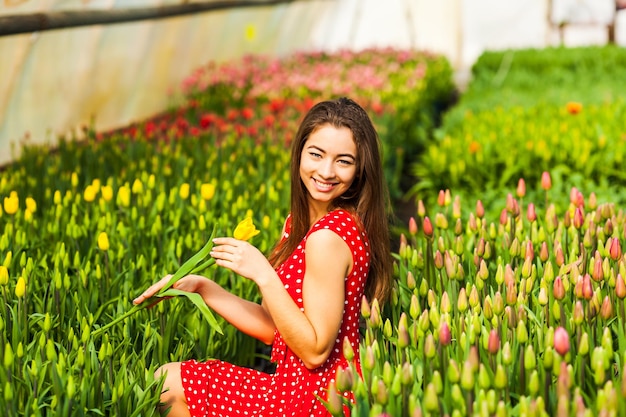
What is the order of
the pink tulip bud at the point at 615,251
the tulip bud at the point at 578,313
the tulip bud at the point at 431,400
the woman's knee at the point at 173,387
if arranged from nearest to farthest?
the tulip bud at the point at 431,400
the tulip bud at the point at 578,313
the woman's knee at the point at 173,387
the pink tulip bud at the point at 615,251

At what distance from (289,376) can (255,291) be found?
0.77 m

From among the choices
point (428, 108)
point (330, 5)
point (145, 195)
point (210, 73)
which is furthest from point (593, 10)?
point (145, 195)

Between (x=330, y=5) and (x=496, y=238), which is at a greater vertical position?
(x=330, y=5)

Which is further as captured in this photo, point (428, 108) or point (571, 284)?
point (428, 108)

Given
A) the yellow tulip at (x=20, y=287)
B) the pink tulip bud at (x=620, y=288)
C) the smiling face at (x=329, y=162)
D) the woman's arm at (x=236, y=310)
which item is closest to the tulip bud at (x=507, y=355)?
the pink tulip bud at (x=620, y=288)

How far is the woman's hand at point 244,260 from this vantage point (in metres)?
2.18

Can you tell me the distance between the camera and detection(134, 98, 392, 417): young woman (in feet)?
7.14

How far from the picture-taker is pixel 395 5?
1681 cm

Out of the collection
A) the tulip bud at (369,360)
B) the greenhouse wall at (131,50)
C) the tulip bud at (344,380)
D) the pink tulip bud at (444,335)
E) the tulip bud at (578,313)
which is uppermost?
the greenhouse wall at (131,50)

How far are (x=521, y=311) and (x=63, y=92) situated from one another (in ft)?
16.6

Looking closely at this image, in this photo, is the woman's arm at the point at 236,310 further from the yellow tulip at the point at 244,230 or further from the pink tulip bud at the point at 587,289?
the pink tulip bud at the point at 587,289

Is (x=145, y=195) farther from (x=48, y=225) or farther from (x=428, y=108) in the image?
(x=428, y=108)

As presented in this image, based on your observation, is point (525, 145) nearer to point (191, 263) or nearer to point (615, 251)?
point (615, 251)

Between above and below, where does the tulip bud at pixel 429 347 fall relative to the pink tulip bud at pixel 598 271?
below
